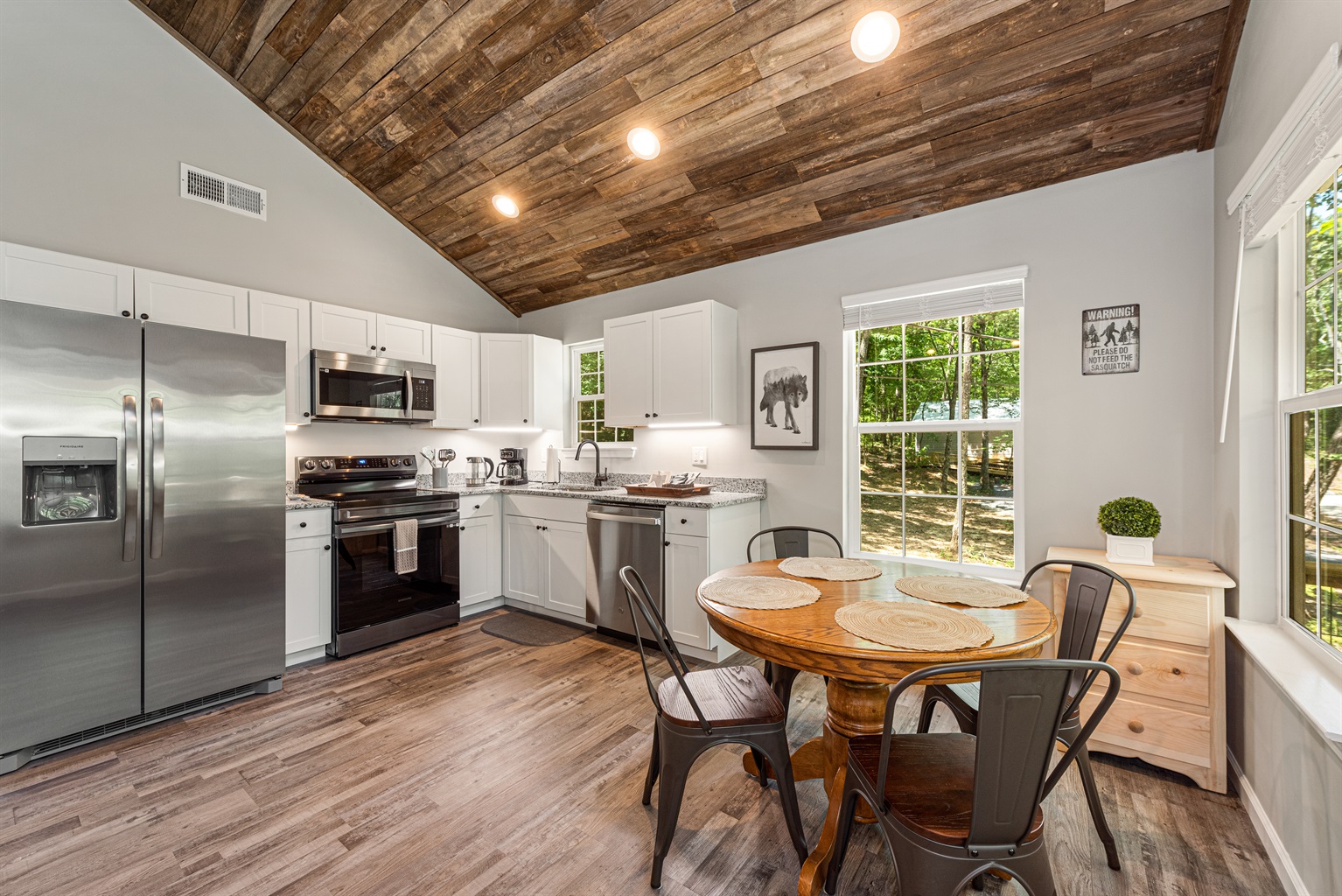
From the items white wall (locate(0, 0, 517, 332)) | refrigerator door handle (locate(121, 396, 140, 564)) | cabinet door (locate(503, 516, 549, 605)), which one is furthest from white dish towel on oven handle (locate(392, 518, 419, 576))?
white wall (locate(0, 0, 517, 332))

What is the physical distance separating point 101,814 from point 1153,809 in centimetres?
367

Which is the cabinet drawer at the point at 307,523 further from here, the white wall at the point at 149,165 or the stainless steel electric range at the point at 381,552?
the white wall at the point at 149,165

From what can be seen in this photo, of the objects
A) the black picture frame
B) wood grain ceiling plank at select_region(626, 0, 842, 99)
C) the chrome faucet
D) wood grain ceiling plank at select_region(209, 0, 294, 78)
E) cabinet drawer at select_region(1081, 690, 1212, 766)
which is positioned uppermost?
wood grain ceiling plank at select_region(209, 0, 294, 78)

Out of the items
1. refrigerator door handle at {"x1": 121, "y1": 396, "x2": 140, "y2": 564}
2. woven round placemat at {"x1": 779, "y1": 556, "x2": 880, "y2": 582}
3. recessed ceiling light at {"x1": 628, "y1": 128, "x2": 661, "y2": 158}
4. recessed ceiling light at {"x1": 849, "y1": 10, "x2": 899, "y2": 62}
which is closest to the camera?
recessed ceiling light at {"x1": 849, "y1": 10, "x2": 899, "y2": 62}

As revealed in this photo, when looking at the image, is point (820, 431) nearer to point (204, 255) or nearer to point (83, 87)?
point (204, 255)

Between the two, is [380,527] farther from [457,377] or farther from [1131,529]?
[1131,529]

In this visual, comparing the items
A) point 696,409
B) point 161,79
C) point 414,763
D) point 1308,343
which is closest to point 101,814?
point 414,763

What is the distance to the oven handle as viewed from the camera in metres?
3.30

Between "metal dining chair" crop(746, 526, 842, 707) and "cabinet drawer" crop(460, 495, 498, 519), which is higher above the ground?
"cabinet drawer" crop(460, 495, 498, 519)

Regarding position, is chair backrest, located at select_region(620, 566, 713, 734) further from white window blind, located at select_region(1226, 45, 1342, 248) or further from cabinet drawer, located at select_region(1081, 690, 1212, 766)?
white window blind, located at select_region(1226, 45, 1342, 248)

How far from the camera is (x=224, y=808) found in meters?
1.99

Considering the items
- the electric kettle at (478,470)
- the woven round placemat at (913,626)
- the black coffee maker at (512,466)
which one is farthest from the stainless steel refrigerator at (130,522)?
the woven round placemat at (913,626)

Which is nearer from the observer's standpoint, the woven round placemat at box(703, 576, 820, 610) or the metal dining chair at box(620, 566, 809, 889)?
the metal dining chair at box(620, 566, 809, 889)

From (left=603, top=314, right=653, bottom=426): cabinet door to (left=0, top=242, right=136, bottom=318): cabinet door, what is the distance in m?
2.67
